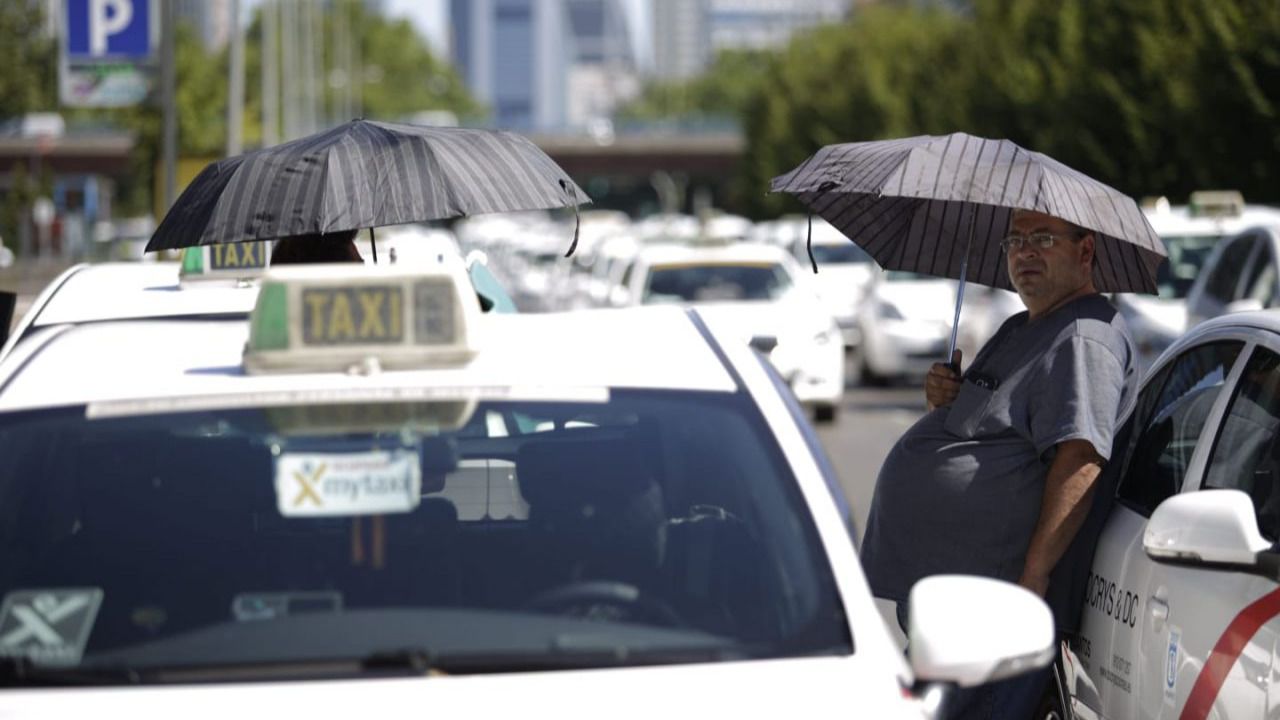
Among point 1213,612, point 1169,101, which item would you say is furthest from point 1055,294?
point 1169,101

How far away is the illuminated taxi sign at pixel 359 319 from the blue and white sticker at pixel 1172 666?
6.17 ft

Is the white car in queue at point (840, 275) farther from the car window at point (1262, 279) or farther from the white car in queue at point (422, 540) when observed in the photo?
the white car in queue at point (422, 540)

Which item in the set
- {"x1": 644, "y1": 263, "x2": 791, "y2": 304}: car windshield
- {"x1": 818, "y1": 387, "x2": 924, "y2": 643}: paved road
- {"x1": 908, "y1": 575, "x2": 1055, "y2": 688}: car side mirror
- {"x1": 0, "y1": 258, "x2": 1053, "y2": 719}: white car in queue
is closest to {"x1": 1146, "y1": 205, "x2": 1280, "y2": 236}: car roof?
{"x1": 818, "y1": 387, "x2": 924, "y2": 643}: paved road

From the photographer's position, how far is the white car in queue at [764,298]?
19.8m

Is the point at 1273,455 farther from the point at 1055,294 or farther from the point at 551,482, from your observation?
the point at 551,482

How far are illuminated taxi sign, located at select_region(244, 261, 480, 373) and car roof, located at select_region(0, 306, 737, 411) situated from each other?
0.04m

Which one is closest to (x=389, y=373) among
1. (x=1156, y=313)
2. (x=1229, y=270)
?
(x=1229, y=270)

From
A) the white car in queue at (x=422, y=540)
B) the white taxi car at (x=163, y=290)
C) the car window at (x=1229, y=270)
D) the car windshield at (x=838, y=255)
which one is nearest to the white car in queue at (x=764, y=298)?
the car window at (x=1229, y=270)

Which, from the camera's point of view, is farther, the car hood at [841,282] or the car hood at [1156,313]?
the car hood at [841,282]

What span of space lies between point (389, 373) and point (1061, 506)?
195 centimetres

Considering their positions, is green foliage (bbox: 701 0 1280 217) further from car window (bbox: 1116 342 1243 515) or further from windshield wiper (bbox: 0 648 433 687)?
windshield wiper (bbox: 0 648 433 687)

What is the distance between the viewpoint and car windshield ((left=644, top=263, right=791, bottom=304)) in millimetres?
20469

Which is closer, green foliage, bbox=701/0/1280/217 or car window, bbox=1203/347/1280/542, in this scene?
car window, bbox=1203/347/1280/542

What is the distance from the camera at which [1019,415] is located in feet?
17.2
